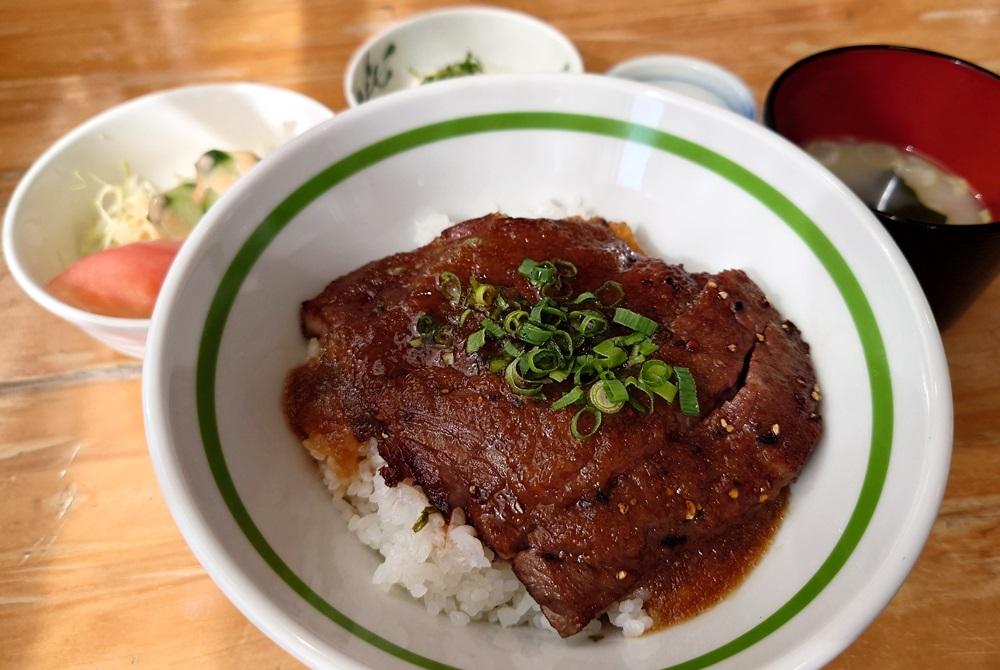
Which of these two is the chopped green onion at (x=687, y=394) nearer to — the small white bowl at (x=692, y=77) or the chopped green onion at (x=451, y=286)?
the chopped green onion at (x=451, y=286)

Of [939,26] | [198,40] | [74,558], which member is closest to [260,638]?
[74,558]

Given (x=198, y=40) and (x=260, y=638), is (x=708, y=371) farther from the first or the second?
(x=198, y=40)

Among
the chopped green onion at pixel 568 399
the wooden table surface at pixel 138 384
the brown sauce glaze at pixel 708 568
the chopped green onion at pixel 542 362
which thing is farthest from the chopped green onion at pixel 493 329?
the wooden table surface at pixel 138 384

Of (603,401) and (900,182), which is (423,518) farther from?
(900,182)

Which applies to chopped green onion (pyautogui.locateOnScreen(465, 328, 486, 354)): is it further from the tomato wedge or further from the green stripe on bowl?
the tomato wedge

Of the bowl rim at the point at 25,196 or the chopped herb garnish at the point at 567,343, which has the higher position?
the chopped herb garnish at the point at 567,343

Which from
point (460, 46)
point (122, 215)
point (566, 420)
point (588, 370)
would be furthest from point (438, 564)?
point (460, 46)
